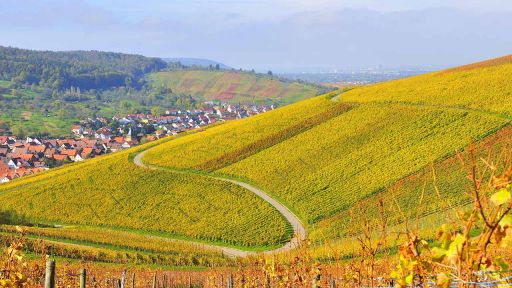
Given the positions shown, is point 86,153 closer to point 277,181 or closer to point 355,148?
point 277,181

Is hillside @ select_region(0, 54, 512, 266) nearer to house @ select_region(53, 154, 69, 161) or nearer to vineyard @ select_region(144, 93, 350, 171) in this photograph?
vineyard @ select_region(144, 93, 350, 171)

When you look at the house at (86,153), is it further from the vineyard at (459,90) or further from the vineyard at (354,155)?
the vineyard at (354,155)

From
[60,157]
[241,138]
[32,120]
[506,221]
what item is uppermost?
[506,221]

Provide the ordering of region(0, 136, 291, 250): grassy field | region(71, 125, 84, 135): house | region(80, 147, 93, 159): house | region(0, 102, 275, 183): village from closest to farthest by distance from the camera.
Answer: region(0, 136, 291, 250): grassy field < region(0, 102, 275, 183): village < region(80, 147, 93, 159): house < region(71, 125, 84, 135): house

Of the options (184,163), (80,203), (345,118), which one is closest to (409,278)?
Answer: (80,203)

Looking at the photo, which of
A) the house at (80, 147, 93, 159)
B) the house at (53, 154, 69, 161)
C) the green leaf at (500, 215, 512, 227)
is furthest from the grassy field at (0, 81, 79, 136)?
the green leaf at (500, 215, 512, 227)

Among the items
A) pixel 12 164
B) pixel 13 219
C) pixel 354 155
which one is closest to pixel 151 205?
pixel 13 219
